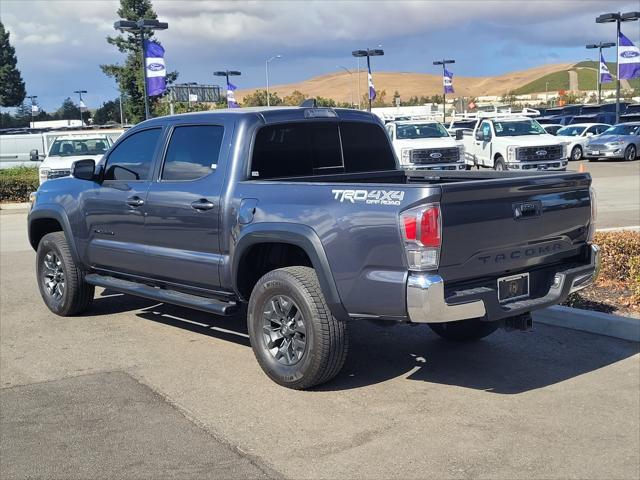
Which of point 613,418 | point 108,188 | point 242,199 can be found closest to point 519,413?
point 613,418

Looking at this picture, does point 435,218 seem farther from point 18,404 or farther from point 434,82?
point 434,82

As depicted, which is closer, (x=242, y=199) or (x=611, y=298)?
(x=242, y=199)

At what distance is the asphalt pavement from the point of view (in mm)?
4191

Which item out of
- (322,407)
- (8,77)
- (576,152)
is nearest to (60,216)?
(322,407)

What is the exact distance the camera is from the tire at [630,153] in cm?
3122

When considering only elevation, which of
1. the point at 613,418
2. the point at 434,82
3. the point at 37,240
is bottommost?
the point at 613,418

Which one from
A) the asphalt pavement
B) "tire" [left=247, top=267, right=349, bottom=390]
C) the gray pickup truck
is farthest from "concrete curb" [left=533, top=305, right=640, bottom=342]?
"tire" [left=247, top=267, right=349, bottom=390]

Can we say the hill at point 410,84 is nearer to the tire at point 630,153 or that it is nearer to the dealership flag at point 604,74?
the dealership flag at point 604,74

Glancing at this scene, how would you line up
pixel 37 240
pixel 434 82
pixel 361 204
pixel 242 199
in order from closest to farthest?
pixel 361 204 < pixel 242 199 < pixel 37 240 < pixel 434 82

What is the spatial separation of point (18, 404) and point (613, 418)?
4040 millimetres

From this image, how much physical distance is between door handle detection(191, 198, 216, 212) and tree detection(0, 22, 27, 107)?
85269mm

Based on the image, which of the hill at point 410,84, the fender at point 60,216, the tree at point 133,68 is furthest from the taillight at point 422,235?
the hill at point 410,84

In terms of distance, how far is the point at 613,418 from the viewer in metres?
4.81

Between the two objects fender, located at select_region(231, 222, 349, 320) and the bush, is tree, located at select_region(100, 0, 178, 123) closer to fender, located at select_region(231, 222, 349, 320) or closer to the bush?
the bush
